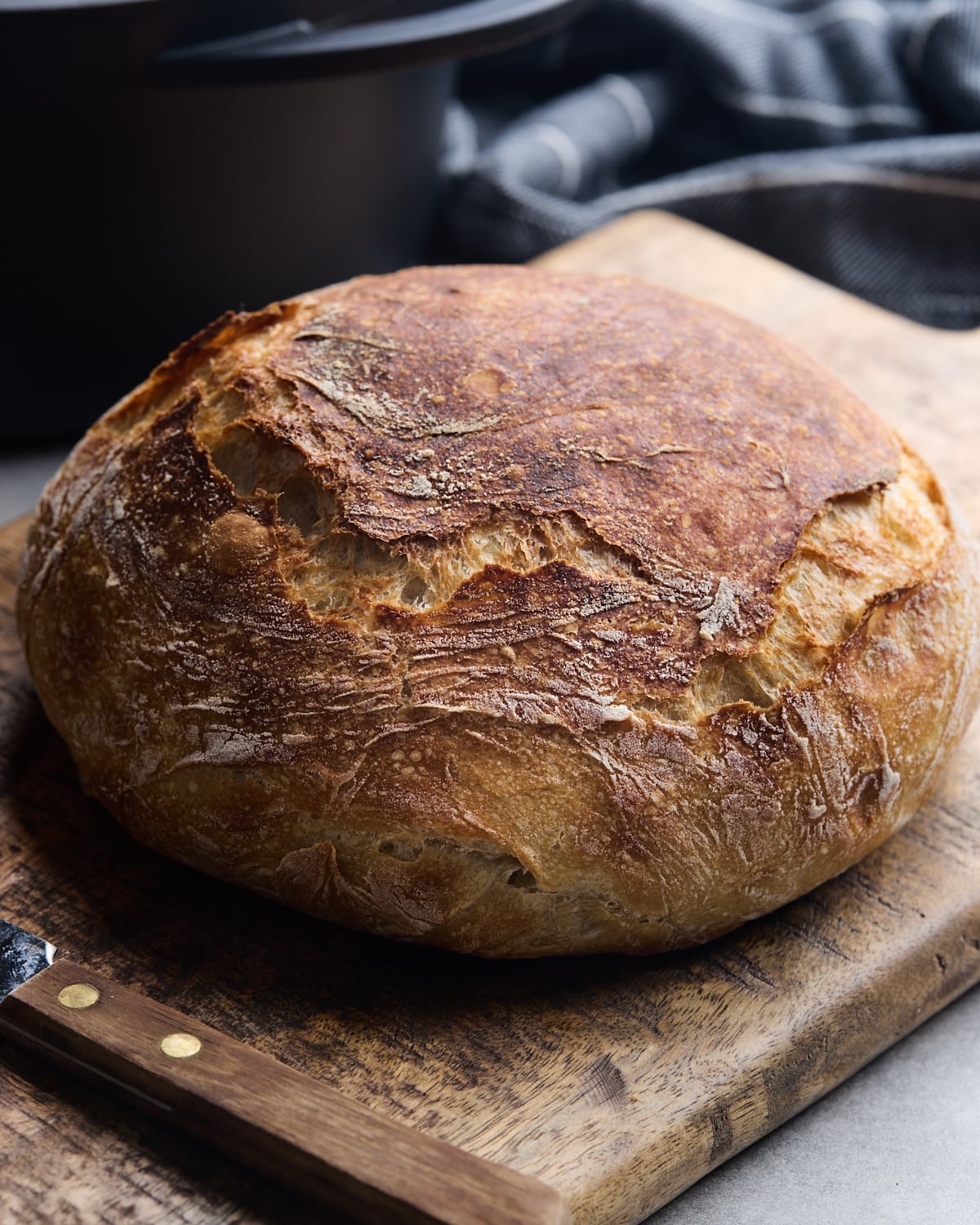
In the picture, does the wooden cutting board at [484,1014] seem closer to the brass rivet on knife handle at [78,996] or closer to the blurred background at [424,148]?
the brass rivet on knife handle at [78,996]

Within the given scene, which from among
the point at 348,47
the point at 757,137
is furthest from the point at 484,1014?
the point at 757,137

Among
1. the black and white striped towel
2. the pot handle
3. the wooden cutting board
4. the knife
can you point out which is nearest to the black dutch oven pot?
the pot handle

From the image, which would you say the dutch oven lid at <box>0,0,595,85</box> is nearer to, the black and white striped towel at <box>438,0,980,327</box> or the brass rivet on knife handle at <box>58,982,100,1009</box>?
the black and white striped towel at <box>438,0,980,327</box>

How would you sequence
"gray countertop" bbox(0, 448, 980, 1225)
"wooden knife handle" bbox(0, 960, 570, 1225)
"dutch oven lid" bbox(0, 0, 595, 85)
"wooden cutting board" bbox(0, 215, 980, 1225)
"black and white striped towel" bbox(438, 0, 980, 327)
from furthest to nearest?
"black and white striped towel" bbox(438, 0, 980, 327)
"dutch oven lid" bbox(0, 0, 595, 85)
"gray countertop" bbox(0, 448, 980, 1225)
"wooden cutting board" bbox(0, 215, 980, 1225)
"wooden knife handle" bbox(0, 960, 570, 1225)

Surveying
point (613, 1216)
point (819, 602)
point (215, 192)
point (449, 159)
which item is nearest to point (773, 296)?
point (449, 159)

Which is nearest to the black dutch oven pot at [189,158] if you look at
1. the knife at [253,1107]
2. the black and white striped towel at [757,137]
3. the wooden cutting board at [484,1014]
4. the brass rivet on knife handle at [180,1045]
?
the black and white striped towel at [757,137]

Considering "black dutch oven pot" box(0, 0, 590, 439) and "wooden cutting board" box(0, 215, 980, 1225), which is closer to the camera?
"wooden cutting board" box(0, 215, 980, 1225)
